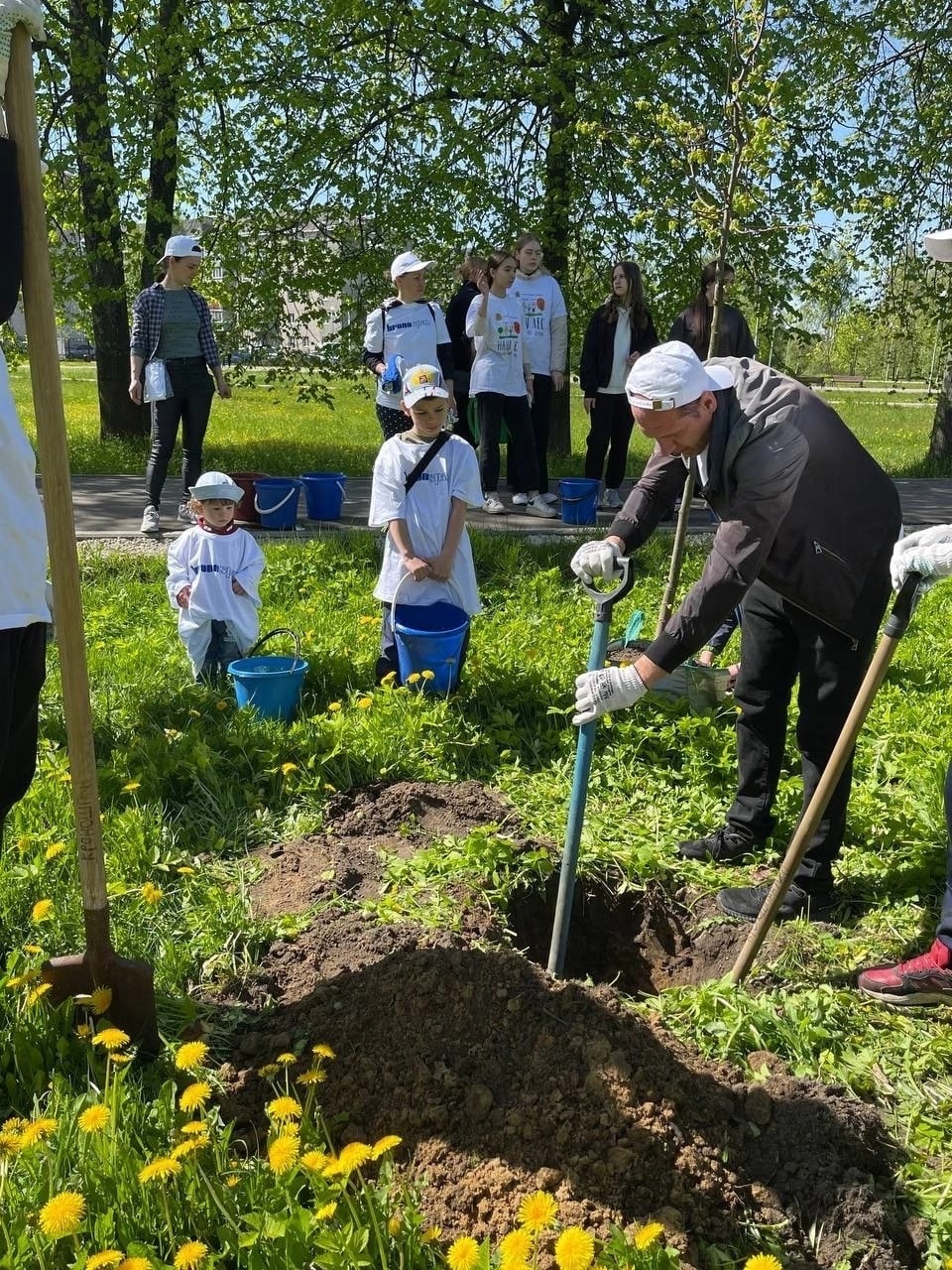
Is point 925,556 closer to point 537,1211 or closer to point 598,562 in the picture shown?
point 598,562

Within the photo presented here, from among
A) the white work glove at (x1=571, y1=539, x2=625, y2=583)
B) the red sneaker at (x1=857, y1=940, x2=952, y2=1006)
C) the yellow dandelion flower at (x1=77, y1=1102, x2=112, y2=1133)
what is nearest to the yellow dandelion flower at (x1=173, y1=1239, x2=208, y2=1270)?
the yellow dandelion flower at (x1=77, y1=1102, x2=112, y2=1133)

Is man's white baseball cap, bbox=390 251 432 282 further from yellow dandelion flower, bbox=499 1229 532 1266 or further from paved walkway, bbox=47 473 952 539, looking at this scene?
yellow dandelion flower, bbox=499 1229 532 1266

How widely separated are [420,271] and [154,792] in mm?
4368

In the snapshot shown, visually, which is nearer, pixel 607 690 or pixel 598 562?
pixel 607 690

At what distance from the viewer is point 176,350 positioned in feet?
23.5

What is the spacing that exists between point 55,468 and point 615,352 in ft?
21.4

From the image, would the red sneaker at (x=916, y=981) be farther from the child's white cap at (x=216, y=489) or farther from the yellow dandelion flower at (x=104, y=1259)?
the child's white cap at (x=216, y=489)

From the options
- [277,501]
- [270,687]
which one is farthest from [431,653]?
[277,501]

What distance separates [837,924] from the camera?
3.37m

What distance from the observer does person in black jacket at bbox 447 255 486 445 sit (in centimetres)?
813

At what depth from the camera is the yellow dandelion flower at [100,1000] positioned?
8.00 feet

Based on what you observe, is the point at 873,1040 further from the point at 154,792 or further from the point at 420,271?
the point at 420,271

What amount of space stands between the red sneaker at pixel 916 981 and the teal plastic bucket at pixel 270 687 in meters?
2.48

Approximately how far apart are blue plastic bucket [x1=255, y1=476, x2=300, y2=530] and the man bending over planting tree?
15.0 feet
